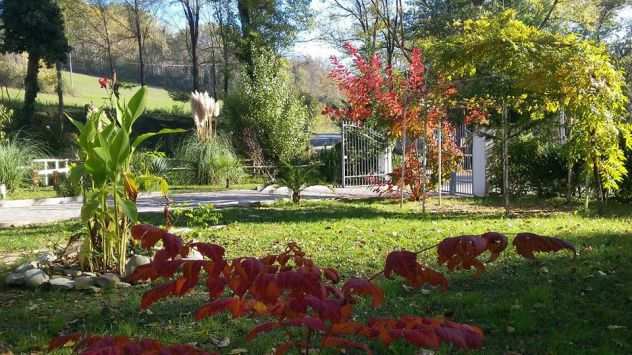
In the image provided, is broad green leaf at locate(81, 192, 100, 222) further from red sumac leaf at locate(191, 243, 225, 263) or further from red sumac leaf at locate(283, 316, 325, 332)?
red sumac leaf at locate(283, 316, 325, 332)

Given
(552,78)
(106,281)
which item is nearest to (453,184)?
(552,78)

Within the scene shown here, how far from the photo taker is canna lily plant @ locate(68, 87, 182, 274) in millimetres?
4836

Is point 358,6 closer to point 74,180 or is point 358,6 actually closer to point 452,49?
point 452,49

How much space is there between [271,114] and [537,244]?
20190mm

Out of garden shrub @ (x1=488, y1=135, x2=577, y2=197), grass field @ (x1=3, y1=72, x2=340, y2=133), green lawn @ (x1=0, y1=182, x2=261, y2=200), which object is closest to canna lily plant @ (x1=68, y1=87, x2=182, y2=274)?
green lawn @ (x1=0, y1=182, x2=261, y2=200)

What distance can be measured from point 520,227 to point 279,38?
78.8ft

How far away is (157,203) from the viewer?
1269 cm

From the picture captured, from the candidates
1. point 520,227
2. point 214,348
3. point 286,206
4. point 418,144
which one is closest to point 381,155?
point 418,144

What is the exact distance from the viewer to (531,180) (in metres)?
12.7

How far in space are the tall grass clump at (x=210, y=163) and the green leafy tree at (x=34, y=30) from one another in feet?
33.7

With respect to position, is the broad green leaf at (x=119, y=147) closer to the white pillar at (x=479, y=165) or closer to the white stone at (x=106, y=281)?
the white stone at (x=106, y=281)

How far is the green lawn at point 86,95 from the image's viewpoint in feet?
126

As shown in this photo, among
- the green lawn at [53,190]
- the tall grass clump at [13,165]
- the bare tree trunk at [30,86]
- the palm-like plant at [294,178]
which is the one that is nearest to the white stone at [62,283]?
the palm-like plant at [294,178]

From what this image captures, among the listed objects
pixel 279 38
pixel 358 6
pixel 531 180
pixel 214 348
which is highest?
pixel 358 6
